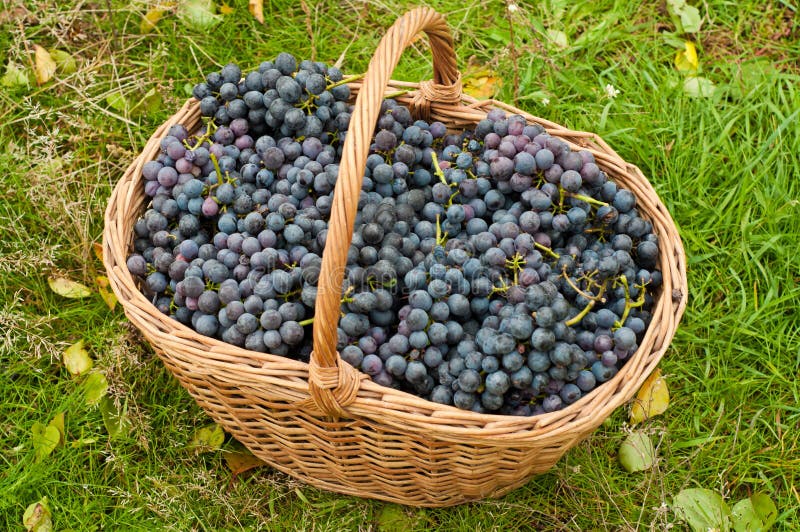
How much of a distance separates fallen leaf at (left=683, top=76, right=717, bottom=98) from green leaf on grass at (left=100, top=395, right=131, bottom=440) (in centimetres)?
222

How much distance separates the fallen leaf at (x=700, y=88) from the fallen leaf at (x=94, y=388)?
2234 millimetres

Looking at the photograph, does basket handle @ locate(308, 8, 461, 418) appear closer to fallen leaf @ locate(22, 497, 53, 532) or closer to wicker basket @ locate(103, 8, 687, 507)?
wicker basket @ locate(103, 8, 687, 507)

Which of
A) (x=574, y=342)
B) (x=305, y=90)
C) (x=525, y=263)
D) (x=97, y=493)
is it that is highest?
(x=305, y=90)

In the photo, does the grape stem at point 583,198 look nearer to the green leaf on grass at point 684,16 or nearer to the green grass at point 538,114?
the green grass at point 538,114

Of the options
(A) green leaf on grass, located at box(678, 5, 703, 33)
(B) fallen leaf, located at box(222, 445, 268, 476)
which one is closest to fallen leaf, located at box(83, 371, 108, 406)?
(B) fallen leaf, located at box(222, 445, 268, 476)

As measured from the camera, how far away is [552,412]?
153 cm

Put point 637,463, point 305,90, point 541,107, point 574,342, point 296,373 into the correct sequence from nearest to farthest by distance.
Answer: point 296,373, point 574,342, point 305,90, point 637,463, point 541,107

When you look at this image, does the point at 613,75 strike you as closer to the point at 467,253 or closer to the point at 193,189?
the point at 467,253

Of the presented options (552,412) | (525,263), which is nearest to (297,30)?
(525,263)

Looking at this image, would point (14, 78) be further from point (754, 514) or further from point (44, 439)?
point (754, 514)

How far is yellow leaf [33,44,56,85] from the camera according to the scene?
8.91 ft

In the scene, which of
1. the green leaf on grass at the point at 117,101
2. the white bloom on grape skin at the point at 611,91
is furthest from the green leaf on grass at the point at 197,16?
the white bloom on grape skin at the point at 611,91

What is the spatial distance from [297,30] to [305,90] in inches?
43.3

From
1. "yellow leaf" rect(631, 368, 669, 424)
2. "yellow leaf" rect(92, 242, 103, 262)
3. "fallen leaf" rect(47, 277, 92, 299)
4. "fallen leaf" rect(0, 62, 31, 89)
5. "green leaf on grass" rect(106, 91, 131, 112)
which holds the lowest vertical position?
"yellow leaf" rect(631, 368, 669, 424)
